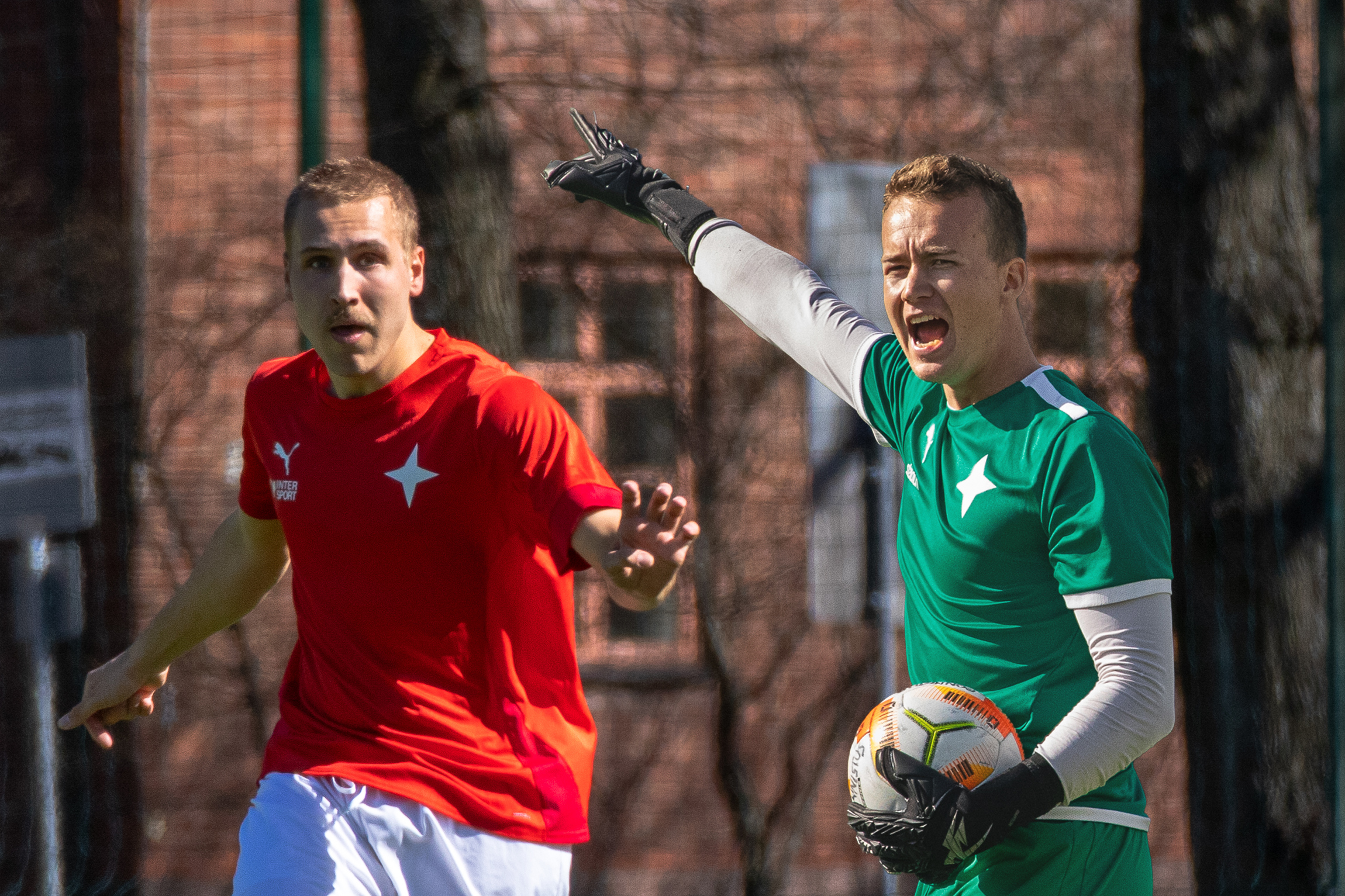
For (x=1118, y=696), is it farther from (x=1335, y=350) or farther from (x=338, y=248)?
(x=1335, y=350)

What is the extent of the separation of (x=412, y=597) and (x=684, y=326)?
4416 millimetres

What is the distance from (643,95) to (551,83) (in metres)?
0.96

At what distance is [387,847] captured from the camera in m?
2.89

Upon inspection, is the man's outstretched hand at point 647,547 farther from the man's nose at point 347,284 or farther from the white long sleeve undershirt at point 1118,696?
the man's nose at point 347,284

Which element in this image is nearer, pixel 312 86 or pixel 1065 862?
pixel 1065 862

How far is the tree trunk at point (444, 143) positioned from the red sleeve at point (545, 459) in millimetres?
2287

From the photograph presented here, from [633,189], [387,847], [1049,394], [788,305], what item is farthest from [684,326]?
[1049,394]

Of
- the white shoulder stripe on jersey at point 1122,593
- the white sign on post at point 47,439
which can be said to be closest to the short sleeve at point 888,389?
the white shoulder stripe on jersey at point 1122,593

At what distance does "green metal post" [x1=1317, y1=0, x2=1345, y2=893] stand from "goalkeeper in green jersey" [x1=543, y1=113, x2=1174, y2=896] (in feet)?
8.97

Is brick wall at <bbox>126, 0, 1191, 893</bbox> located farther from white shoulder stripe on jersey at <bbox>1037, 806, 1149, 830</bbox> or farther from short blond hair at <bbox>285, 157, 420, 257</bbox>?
white shoulder stripe on jersey at <bbox>1037, 806, 1149, 830</bbox>

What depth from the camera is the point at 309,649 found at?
10.3 feet

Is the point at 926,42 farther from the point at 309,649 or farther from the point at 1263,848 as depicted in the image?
the point at 309,649

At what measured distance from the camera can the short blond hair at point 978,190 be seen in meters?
2.50

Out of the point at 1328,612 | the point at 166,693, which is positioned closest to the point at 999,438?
the point at 1328,612
